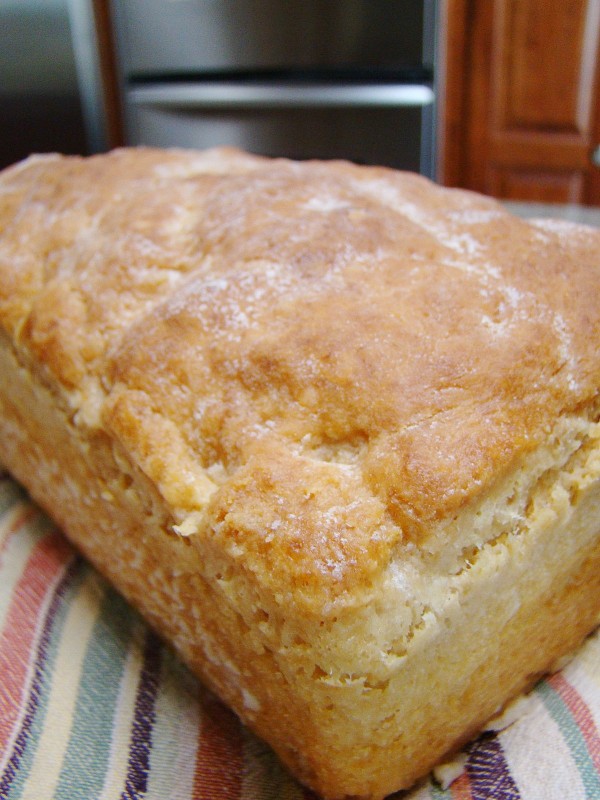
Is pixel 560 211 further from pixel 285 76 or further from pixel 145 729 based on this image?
pixel 145 729

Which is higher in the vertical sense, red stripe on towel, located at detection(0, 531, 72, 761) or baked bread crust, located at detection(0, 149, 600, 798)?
baked bread crust, located at detection(0, 149, 600, 798)

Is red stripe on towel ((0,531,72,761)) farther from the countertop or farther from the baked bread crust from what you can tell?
the countertop

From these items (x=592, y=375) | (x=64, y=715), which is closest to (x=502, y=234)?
(x=592, y=375)

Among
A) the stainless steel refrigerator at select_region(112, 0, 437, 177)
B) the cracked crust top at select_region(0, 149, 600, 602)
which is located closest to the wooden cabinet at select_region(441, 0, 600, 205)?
the stainless steel refrigerator at select_region(112, 0, 437, 177)

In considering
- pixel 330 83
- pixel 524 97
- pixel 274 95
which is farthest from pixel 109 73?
pixel 524 97

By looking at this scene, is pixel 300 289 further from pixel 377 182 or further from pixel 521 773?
pixel 521 773

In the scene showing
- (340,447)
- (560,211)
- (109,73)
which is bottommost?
(560,211)

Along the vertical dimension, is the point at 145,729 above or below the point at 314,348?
below
